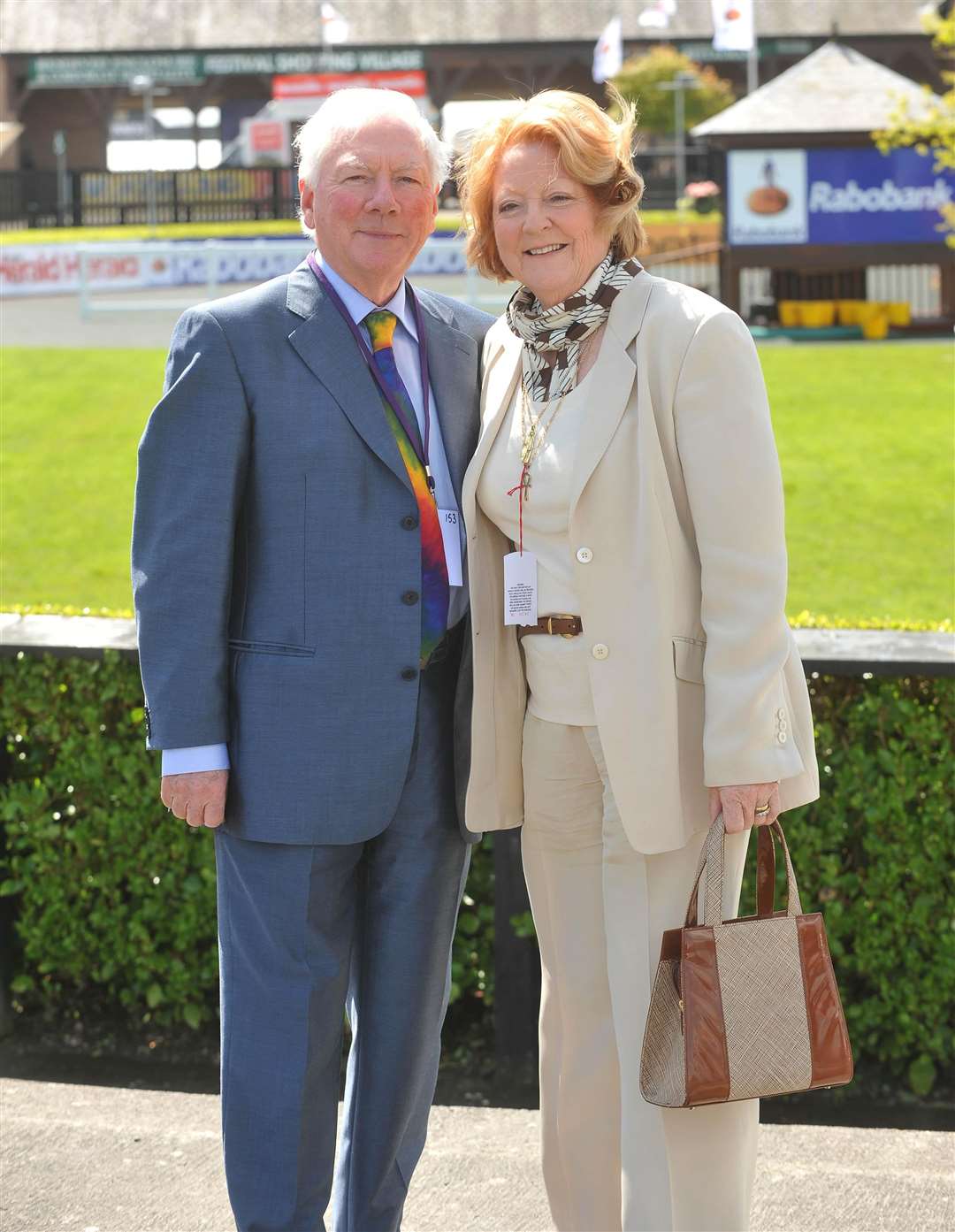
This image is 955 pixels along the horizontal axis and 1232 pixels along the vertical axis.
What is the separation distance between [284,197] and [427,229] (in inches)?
1388

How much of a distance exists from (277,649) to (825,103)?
1878 cm

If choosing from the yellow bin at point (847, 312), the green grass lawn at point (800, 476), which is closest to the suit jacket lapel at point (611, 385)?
the green grass lawn at point (800, 476)

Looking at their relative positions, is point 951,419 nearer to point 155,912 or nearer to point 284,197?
point 155,912

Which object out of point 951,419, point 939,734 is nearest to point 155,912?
point 939,734

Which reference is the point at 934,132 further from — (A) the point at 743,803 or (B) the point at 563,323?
(A) the point at 743,803

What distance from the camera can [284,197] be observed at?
1443 inches

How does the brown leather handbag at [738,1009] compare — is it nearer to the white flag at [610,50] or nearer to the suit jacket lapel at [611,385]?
the suit jacket lapel at [611,385]

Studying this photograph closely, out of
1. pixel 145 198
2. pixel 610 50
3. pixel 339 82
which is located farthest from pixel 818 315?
pixel 339 82

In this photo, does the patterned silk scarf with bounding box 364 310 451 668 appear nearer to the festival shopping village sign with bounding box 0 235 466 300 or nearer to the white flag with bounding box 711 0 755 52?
the festival shopping village sign with bounding box 0 235 466 300

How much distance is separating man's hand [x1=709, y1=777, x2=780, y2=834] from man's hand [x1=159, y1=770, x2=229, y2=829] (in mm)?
851

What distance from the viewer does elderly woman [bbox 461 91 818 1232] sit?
257 centimetres

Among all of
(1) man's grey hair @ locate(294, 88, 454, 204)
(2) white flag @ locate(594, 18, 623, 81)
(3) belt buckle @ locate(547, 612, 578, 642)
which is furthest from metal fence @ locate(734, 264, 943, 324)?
(3) belt buckle @ locate(547, 612, 578, 642)

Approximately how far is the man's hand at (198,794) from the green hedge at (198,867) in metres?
1.28

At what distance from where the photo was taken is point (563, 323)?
2.69 m
